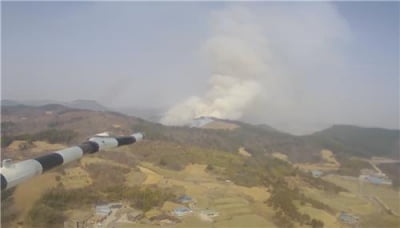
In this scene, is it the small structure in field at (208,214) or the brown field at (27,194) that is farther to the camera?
the small structure in field at (208,214)

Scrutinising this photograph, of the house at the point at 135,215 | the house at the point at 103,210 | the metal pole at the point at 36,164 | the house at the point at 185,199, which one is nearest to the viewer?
the metal pole at the point at 36,164

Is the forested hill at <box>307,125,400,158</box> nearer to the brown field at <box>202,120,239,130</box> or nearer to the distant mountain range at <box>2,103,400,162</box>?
the distant mountain range at <box>2,103,400,162</box>

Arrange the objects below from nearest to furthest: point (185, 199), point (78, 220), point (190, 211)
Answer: point (78, 220) < point (190, 211) < point (185, 199)

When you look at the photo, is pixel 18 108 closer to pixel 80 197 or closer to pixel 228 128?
pixel 228 128

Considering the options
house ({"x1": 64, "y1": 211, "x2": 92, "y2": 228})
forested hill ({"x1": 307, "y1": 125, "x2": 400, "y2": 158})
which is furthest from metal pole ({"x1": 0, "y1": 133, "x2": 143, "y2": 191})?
forested hill ({"x1": 307, "y1": 125, "x2": 400, "y2": 158})

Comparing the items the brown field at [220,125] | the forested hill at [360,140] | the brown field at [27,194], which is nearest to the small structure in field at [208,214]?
the brown field at [27,194]

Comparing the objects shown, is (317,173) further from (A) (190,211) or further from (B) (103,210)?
(B) (103,210)

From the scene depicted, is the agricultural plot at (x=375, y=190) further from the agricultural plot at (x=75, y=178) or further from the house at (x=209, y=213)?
the agricultural plot at (x=75, y=178)

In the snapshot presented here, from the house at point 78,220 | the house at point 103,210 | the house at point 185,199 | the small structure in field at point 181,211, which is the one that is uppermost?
the house at point 185,199

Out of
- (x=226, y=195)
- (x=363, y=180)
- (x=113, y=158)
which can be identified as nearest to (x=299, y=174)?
(x=363, y=180)

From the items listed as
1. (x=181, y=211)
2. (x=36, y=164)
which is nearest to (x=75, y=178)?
(x=181, y=211)
